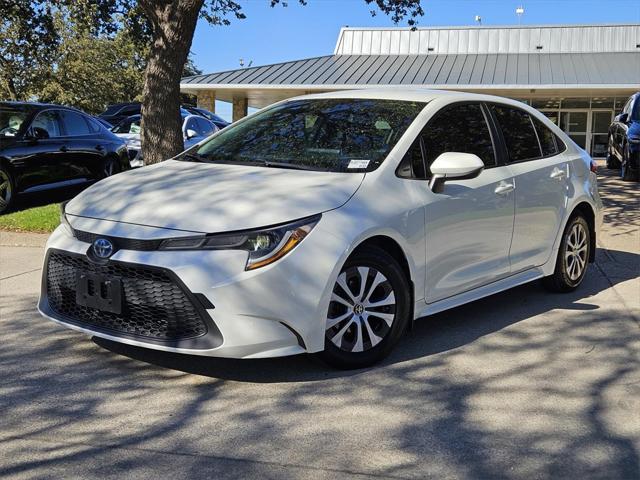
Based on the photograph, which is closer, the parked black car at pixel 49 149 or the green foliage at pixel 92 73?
the parked black car at pixel 49 149

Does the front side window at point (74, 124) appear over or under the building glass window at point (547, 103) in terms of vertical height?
under

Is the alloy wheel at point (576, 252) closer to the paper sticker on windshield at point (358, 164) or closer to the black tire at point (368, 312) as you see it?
the black tire at point (368, 312)

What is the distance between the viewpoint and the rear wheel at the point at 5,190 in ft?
32.7

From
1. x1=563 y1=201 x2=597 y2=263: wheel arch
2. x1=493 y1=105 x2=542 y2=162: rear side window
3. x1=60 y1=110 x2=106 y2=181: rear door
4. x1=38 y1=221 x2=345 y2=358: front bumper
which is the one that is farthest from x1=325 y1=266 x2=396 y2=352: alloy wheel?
x1=60 y1=110 x2=106 y2=181: rear door

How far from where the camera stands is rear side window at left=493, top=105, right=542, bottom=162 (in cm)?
562

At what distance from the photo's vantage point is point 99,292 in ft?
13.2

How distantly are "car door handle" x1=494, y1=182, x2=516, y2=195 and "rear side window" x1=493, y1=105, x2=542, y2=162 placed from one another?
0.96 feet

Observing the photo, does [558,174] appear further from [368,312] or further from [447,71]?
[447,71]

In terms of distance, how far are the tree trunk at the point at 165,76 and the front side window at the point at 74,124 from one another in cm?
215

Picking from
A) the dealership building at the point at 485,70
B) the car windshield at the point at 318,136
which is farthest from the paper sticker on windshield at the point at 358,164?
the dealership building at the point at 485,70

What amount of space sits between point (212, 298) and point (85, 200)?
1239 mm

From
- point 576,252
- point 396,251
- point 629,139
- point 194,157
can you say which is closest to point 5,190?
point 194,157

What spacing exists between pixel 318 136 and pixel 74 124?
7643 millimetres

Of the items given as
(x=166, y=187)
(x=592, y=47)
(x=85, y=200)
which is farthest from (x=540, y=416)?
(x=592, y=47)
